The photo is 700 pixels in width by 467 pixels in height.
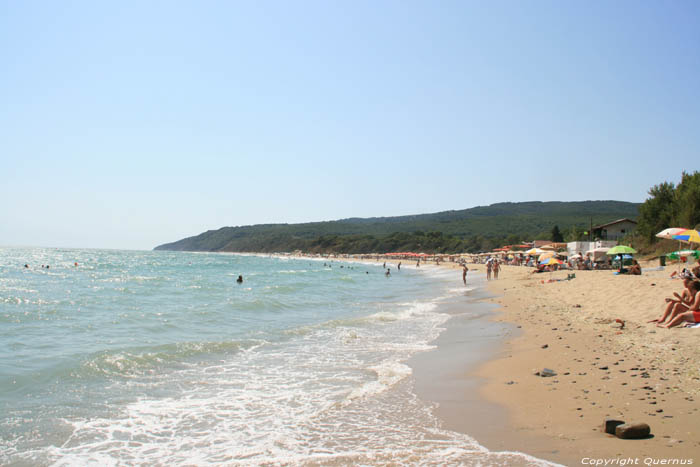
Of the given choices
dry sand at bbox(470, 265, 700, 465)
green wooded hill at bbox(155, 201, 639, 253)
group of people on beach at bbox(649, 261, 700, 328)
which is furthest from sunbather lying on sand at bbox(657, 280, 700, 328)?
green wooded hill at bbox(155, 201, 639, 253)

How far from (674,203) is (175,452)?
1619 inches

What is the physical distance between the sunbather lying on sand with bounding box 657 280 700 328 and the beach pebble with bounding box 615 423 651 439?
5642 millimetres

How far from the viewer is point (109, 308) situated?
1667 cm

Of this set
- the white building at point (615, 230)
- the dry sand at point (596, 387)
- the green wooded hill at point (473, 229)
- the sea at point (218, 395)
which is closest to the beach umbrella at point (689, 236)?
the dry sand at point (596, 387)

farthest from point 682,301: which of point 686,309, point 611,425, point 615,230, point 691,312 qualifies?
point 615,230

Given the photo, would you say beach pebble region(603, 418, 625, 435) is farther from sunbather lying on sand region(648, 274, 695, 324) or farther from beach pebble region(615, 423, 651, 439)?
sunbather lying on sand region(648, 274, 695, 324)

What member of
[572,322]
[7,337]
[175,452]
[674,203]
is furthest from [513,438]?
[674,203]

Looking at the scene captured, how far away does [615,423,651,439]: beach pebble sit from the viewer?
4129mm

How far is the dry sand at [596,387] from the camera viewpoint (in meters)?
4.11

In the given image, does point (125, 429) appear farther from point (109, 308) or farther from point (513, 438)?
point (109, 308)

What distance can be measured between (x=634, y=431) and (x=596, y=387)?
177cm

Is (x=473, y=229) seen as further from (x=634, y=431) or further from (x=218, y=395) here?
(x=634, y=431)

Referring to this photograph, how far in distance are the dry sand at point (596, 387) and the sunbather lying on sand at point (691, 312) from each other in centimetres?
29

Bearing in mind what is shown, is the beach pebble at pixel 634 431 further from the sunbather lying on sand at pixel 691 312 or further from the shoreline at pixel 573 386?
the sunbather lying on sand at pixel 691 312
